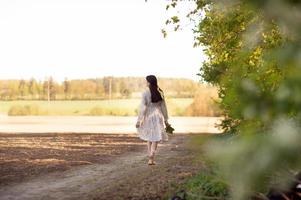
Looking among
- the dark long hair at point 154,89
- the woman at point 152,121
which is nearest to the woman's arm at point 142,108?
the woman at point 152,121

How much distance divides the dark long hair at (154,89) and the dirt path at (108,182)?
1597 mm

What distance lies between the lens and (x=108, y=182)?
11.5 meters

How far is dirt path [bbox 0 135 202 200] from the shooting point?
10.0 meters

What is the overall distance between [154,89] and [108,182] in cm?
330

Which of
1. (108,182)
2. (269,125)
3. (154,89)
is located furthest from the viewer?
(154,89)

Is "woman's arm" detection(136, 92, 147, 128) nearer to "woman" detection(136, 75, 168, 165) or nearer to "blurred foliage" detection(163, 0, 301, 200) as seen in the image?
"woman" detection(136, 75, 168, 165)

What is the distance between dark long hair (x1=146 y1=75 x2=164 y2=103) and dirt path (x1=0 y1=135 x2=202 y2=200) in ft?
5.24

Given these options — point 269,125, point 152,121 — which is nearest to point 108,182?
point 152,121

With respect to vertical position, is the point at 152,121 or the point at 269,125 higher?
the point at 269,125

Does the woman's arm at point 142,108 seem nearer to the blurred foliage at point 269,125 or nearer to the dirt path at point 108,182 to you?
the dirt path at point 108,182

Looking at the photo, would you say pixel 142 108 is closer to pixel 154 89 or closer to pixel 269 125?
pixel 154 89

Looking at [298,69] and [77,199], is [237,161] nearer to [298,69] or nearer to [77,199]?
[298,69]

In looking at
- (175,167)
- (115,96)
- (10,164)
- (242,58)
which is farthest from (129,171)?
(115,96)

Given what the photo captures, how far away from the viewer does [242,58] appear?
1.16 metres
